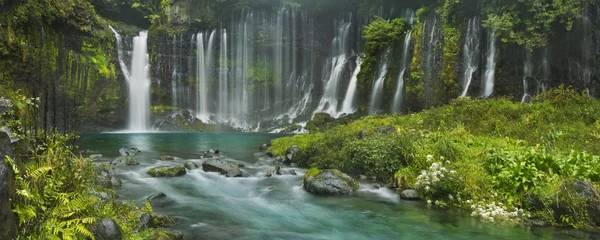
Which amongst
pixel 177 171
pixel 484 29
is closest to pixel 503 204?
pixel 177 171

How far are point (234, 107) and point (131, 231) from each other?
39329 mm

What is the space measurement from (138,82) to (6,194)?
38.3 m

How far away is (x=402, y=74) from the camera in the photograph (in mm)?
28609

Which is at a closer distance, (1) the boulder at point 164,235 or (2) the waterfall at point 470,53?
(1) the boulder at point 164,235

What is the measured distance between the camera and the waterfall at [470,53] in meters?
23.8

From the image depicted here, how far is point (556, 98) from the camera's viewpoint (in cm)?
1566

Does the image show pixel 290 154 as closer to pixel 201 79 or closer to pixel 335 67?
pixel 335 67

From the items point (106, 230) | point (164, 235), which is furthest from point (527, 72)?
point (106, 230)

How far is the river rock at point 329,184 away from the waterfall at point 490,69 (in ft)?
49.1

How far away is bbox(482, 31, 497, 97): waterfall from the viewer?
2294cm

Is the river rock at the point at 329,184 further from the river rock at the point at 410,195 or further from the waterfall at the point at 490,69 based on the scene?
the waterfall at the point at 490,69

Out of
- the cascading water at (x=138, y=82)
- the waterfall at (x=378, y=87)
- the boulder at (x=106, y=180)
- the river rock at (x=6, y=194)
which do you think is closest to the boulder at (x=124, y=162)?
the boulder at (x=106, y=180)

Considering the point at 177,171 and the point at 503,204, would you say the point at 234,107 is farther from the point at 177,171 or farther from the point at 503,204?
the point at 503,204

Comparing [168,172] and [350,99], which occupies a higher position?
[350,99]
